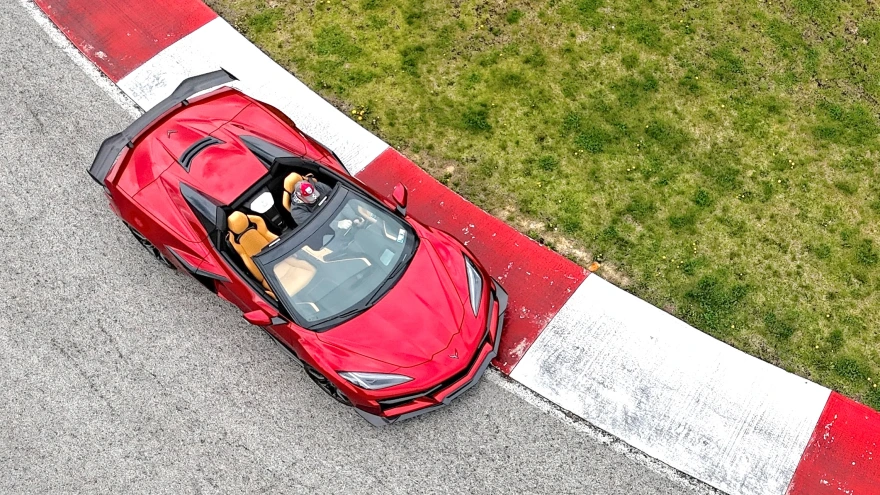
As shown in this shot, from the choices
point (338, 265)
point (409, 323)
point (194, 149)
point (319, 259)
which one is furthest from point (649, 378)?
point (194, 149)

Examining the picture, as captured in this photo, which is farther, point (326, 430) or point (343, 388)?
point (326, 430)

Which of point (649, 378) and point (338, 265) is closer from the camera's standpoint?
point (338, 265)

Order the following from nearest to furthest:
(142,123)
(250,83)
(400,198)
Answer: (400,198) < (142,123) < (250,83)

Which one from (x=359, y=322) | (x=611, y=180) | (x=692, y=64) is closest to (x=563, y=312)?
(x=611, y=180)

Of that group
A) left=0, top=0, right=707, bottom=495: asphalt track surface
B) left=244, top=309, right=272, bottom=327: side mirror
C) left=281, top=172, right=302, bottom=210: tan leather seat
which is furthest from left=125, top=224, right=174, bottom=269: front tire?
left=244, top=309, right=272, bottom=327: side mirror

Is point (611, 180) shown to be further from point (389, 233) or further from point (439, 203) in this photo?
point (389, 233)

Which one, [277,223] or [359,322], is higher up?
[277,223]

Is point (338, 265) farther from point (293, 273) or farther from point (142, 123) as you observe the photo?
point (142, 123)

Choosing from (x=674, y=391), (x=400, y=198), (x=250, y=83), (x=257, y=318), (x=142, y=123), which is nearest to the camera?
(x=257, y=318)
